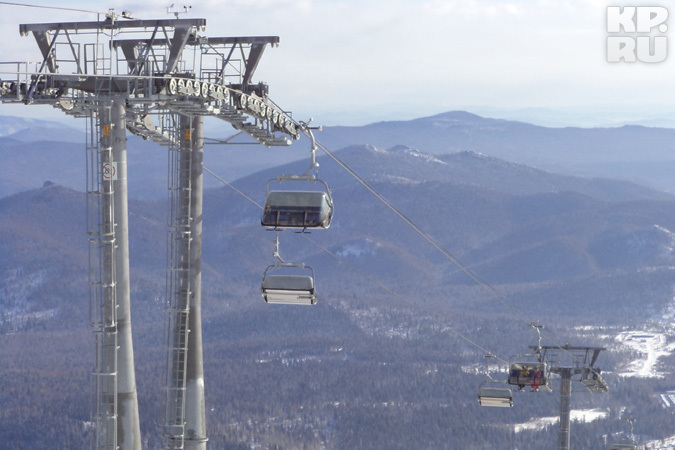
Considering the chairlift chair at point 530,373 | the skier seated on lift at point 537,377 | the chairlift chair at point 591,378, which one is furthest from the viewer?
the chairlift chair at point 591,378

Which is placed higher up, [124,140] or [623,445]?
[124,140]

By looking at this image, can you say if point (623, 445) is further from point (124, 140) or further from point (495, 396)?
point (124, 140)

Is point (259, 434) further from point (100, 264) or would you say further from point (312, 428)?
point (100, 264)

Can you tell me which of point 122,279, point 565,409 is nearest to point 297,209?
point 122,279

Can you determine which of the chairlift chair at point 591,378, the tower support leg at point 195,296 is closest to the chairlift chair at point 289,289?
the tower support leg at point 195,296

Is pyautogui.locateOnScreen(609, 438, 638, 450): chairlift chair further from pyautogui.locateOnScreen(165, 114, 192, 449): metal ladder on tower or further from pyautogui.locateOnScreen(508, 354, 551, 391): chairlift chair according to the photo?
pyautogui.locateOnScreen(165, 114, 192, 449): metal ladder on tower

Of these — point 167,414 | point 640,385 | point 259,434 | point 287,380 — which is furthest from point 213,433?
point 167,414

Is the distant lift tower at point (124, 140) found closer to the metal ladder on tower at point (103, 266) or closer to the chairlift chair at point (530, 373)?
the metal ladder on tower at point (103, 266)

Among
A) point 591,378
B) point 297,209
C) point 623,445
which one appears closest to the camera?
point 297,209

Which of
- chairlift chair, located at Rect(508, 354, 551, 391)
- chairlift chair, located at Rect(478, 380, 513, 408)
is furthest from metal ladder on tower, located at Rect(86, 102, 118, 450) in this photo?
chairlift chair, located at Rect(508, 354, 551, 391)
